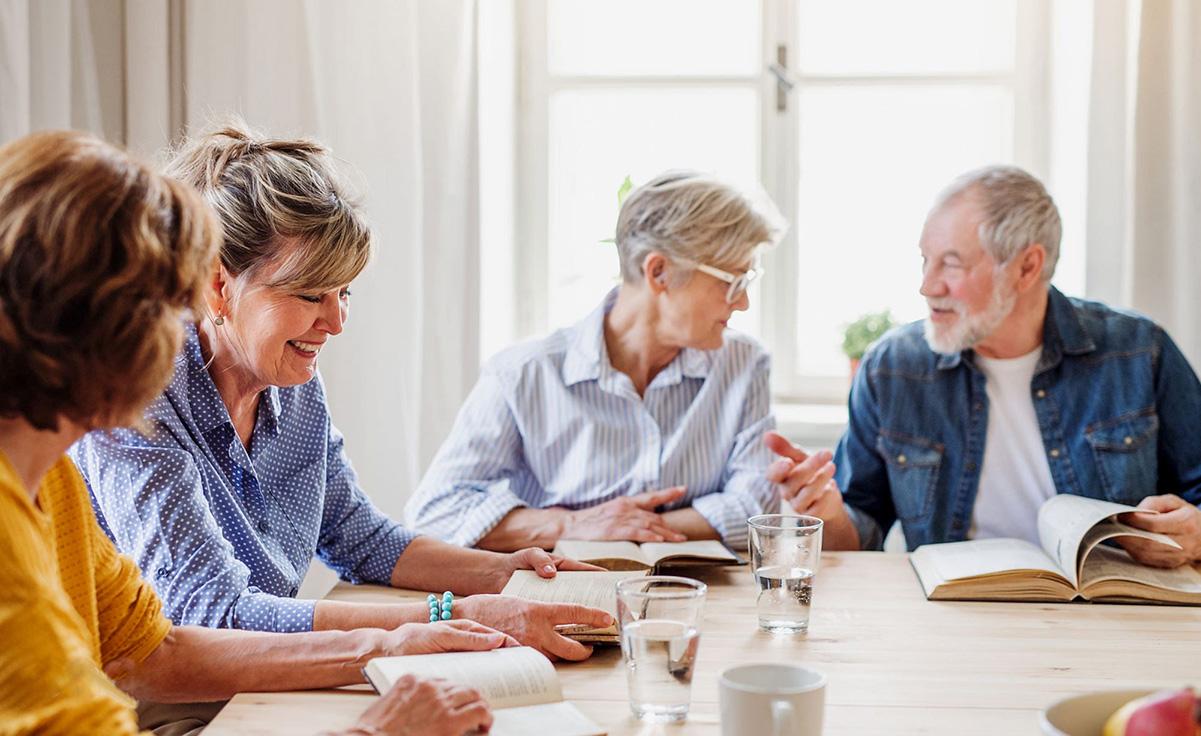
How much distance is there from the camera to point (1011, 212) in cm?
229

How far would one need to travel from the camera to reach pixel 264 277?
161cm

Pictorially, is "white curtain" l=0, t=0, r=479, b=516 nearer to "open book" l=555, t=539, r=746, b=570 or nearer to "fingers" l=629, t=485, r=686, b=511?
"fingers" l=629, t=485, r=686, b=511

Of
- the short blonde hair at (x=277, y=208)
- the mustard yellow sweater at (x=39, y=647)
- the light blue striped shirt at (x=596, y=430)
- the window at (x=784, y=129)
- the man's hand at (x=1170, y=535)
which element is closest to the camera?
the mustard yellow sweater at (x=39, y=647)

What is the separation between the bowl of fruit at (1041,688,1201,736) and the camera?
733 millimetres

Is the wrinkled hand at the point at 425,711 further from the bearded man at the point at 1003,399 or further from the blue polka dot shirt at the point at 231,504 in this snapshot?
the bearded man at the point at 1003,399

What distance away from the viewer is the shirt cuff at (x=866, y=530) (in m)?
2.22

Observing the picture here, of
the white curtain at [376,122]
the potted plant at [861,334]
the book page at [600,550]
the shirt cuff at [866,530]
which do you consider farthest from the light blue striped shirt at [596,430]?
the potted plant at [861,334]

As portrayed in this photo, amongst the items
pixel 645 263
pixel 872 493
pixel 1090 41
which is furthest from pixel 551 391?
pixel 1090 41

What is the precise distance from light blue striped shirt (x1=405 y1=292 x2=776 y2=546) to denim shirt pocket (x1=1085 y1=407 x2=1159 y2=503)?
590mm

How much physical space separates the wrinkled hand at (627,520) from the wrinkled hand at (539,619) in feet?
1.72

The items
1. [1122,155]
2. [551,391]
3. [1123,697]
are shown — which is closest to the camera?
[1123,697]

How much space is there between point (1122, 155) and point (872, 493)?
1158 millimetres

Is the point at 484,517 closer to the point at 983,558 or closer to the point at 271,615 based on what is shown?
the point at 271,615

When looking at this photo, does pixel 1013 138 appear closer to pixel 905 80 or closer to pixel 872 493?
pixel 905 80
